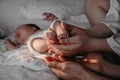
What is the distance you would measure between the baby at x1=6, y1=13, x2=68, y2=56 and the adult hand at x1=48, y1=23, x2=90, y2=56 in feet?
0.08

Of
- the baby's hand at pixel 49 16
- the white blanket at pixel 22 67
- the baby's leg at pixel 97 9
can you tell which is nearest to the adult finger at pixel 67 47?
the white blanket at pixel 22 67

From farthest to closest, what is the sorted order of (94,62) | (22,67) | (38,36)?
(38,36)
(22,67)
(94,62)

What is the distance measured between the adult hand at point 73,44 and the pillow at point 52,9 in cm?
60

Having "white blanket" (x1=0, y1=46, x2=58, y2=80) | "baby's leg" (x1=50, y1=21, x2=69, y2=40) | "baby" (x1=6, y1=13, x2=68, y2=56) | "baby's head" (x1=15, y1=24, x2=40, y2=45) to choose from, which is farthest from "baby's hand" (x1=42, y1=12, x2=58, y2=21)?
"baby's leg" (x1=50, y1=21, x2=69, y2=40)

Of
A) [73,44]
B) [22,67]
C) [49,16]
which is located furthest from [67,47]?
[49,16]

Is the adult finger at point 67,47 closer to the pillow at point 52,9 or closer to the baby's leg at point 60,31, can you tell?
the baby's leg at point 60,31

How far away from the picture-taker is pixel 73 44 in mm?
998

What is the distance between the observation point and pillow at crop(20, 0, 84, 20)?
5.37 feet

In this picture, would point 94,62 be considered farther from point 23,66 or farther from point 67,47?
point 23,66

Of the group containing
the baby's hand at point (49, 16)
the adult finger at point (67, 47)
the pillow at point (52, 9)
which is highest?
the pillow at point (52, 9)

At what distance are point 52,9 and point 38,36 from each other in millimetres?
462

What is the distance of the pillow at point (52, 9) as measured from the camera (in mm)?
1638

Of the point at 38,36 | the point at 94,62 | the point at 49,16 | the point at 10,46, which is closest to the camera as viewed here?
the point at 94,62

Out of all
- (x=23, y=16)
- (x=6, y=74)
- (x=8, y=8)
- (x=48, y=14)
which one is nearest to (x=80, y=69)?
(x=6, y=74)
